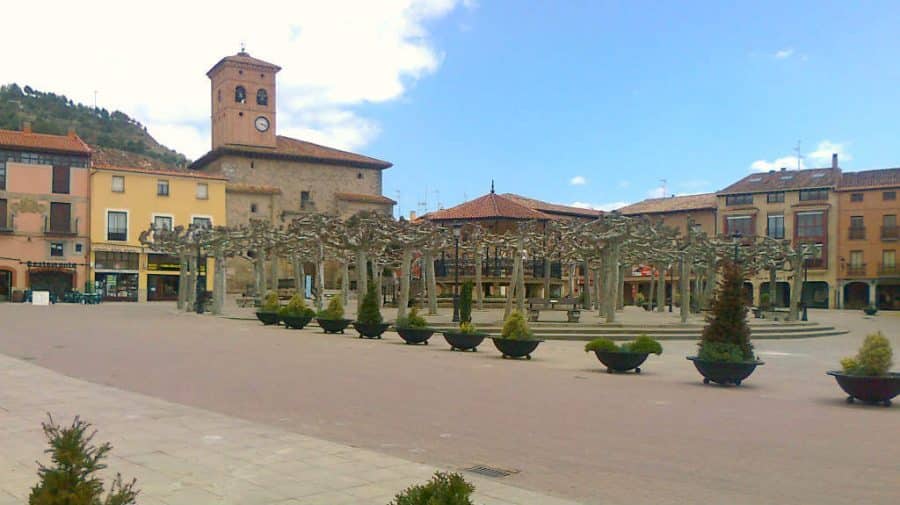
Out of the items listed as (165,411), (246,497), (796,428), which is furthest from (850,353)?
(246,497)

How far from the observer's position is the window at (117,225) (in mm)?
55750

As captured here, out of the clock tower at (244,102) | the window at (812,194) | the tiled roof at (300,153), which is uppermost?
the clock tower at (244,102)

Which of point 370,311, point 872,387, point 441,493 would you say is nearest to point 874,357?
point 872,387

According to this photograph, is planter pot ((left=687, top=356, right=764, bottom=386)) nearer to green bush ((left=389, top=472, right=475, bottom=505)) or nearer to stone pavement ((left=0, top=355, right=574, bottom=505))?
stone pavement ((left=0, top=355, right=574, bottom=505))

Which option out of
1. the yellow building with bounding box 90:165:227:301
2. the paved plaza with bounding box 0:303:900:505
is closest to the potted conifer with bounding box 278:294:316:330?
the paved plaza with bounding box 0:303:900:505

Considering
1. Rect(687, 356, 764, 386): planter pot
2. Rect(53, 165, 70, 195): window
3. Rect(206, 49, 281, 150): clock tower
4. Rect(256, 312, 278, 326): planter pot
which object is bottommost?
Rect(256, 312, 278, 326): planter pot

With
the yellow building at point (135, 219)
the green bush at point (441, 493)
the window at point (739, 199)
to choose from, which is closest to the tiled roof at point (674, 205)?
the window at point (739, 199)

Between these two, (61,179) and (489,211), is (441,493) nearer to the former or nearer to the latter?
(489,211)

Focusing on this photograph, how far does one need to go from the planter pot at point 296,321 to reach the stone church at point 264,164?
42.4 m

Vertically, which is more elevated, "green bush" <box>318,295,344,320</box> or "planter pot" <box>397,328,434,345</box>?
"green bush" <box>318,295,344,320</box>

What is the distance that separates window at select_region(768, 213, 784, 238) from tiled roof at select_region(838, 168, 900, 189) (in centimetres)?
533

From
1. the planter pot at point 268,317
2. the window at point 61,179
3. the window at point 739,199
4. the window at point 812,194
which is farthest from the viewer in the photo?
the window at point 739,199

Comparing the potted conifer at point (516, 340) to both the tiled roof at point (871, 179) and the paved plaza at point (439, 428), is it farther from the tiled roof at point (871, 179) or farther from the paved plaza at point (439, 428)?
the tiled roof at point (871, 179)

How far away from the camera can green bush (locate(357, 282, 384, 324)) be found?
22.0m
